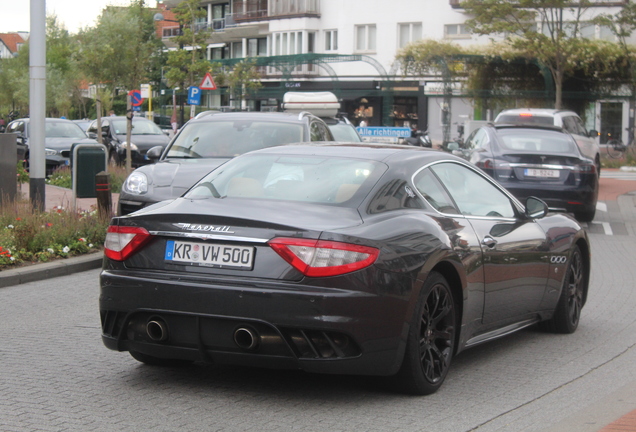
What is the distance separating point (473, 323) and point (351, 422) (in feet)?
4.86

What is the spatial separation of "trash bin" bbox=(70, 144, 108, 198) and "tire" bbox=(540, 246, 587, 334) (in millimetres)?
7743

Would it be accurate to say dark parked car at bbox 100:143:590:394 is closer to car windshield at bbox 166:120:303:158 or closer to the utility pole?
car windshield at bbox 166:120:303:158

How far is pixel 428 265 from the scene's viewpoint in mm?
5516

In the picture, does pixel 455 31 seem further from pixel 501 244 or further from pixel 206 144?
pixel 501 244

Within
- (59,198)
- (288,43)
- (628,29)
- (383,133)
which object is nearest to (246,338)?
(59,198)

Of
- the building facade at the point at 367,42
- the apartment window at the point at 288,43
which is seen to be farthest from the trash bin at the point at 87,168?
the apartment window at the point at 288,43

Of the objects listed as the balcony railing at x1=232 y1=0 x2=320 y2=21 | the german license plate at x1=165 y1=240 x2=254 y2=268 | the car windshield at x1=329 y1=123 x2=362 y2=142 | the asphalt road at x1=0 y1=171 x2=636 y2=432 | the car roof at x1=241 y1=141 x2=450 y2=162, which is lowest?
the asphalt road at x1=0 y1=171 x2=636 y2=432

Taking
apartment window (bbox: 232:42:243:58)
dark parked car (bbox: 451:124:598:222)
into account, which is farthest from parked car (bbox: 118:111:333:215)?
apartment window (bbox: 232:42:243:58)

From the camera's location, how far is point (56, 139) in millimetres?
26578

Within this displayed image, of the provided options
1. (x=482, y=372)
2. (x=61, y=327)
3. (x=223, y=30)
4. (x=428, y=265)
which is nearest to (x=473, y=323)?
(x=482, y=372)

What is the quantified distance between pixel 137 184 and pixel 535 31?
31212 millimetres

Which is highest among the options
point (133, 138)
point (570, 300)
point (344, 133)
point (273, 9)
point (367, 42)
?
point (273, 9)

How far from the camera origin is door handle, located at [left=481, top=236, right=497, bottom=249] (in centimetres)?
637

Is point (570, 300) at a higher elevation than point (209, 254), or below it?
below
